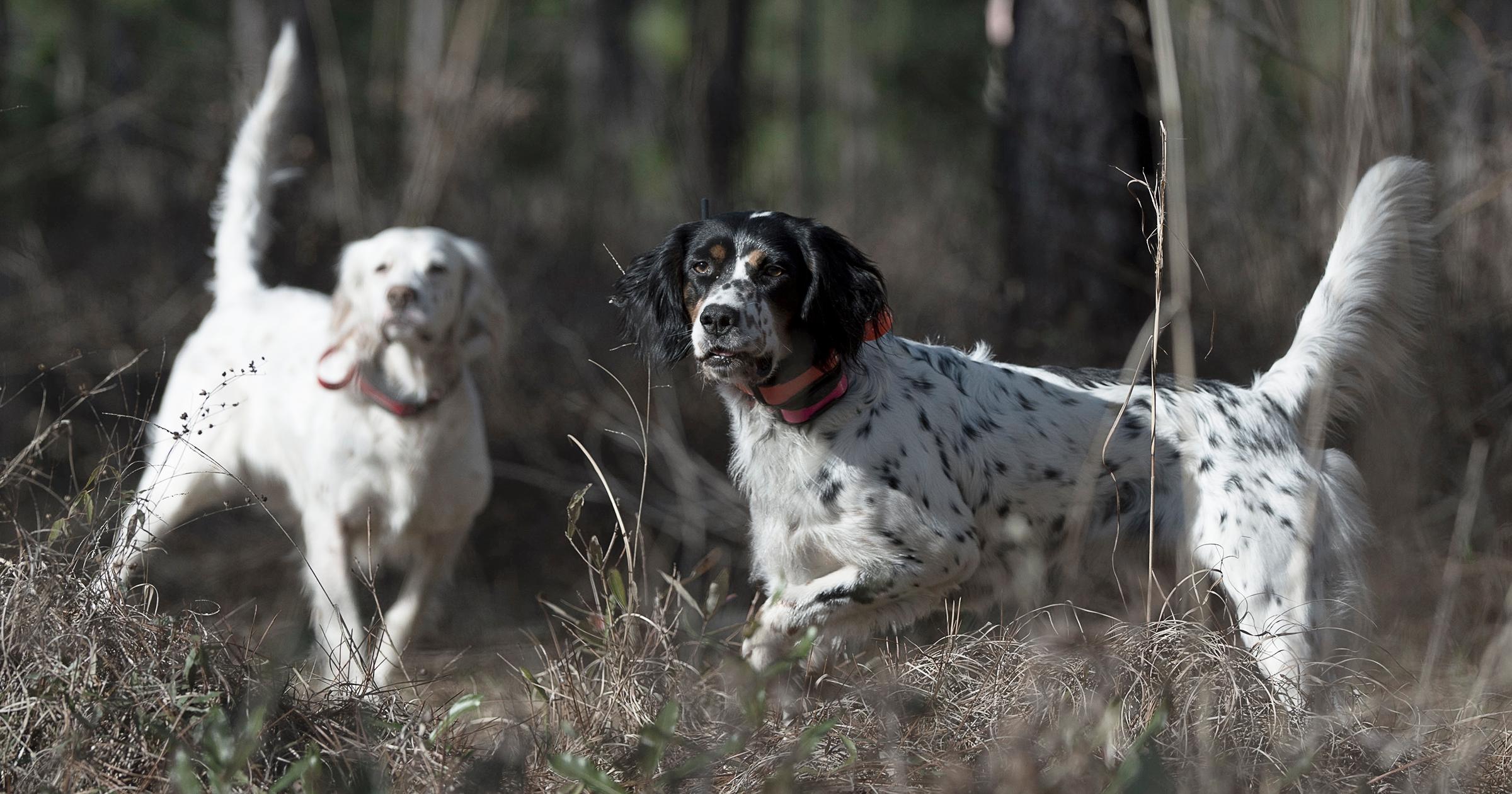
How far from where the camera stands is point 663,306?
3.33 meters

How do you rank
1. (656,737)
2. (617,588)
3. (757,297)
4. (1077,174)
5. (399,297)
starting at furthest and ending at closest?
(1077,174) → (399,297) → (757,297) → (617,588) → (656,737)

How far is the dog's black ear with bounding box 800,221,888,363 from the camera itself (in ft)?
10.3

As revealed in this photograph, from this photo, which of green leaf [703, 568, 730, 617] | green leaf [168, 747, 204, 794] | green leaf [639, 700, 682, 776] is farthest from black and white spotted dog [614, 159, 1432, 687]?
green leaf [168, 747, 204, 794]

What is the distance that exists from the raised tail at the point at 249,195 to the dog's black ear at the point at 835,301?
9.06 ft

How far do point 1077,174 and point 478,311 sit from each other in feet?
8.63

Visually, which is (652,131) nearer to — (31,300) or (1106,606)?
(31,300)

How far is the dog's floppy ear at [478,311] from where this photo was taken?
4.54 metres

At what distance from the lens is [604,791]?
2137 millimetres

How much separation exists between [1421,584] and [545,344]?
190 inches

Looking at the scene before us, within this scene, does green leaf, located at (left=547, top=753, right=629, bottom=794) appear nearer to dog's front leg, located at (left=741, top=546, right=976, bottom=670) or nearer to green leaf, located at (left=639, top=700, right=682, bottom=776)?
green leaf, located at (left=639, top=700, right=682, bottom=776)

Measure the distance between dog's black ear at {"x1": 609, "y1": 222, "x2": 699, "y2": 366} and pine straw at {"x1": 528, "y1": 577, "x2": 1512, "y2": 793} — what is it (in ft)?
2.60

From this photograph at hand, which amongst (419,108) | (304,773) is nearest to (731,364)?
(304,773)

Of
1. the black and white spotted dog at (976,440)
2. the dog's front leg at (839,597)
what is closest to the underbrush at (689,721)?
the dog's front leg at (839,597)

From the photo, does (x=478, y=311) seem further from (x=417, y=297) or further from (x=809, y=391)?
(x=809, y=391)
